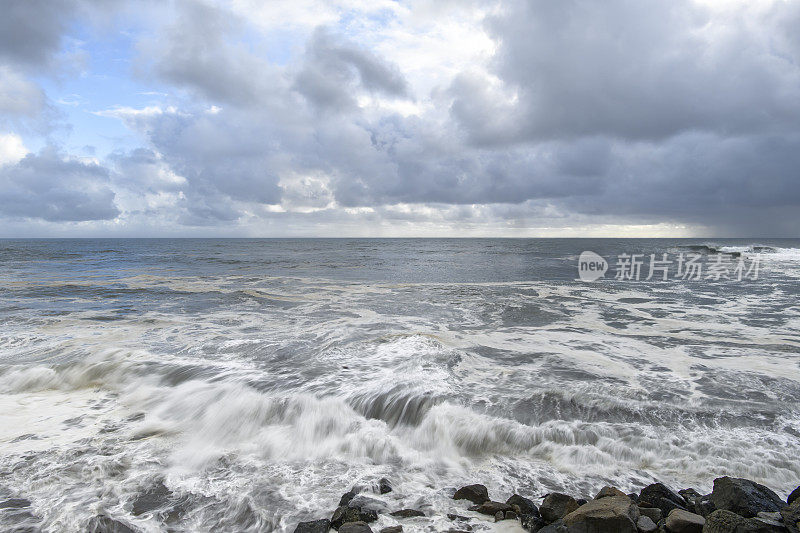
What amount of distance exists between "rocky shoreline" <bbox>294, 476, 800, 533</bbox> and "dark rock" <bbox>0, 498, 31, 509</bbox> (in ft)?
10.2

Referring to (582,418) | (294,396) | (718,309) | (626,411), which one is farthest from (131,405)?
(718,309)

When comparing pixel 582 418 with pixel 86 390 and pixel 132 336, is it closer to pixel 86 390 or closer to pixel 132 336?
pixel 86 390

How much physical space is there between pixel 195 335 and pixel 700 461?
12.0 meters

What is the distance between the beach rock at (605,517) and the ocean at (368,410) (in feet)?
3.21

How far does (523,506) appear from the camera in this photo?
426cm

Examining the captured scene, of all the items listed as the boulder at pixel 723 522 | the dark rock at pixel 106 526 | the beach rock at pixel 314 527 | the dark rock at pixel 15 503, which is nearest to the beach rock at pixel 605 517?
the boulder at pixel 723 522

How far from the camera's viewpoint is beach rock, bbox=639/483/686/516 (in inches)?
161

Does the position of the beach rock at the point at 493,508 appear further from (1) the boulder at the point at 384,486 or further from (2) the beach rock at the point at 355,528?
(2) the beach rock at the point at 355,528

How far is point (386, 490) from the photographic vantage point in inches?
186

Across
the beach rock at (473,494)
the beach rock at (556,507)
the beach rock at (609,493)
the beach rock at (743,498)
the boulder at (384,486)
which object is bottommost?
the boulder at (384,486)

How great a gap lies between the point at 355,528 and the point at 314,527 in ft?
1.41

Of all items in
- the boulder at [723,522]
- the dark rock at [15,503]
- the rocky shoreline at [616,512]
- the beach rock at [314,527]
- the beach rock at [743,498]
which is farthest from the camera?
the dark rock at [15,503]

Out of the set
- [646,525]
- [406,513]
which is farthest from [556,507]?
[406,513]

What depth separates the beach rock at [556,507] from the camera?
408 cm
